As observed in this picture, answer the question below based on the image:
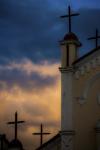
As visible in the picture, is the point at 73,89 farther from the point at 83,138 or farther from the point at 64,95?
the point at 83,138

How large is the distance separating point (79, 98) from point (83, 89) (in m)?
0.48

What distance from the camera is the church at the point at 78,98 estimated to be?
2358 centimetres

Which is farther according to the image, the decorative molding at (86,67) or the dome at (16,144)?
the decorative molding at (86,67)

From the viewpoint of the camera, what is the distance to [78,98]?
24.1 meters

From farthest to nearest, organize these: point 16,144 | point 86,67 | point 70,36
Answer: point 70,36
point 86,67
point 16,144

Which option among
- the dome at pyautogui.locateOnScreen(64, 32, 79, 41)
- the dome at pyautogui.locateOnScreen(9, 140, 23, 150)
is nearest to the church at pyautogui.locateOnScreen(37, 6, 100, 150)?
the dome at pyautogui.locateOnScreen(64, 32, 79, 41)

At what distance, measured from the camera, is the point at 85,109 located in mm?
23953

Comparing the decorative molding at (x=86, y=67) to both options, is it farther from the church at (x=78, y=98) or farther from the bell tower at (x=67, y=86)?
the bell tower at (x=67, y=86)

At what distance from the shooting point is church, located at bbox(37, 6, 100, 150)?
23578 millimetres

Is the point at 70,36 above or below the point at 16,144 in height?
above

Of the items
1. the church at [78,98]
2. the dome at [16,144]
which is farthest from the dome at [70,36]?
the dome at [16,144]

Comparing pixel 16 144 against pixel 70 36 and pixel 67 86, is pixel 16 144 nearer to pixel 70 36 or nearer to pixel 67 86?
pixel 67 86

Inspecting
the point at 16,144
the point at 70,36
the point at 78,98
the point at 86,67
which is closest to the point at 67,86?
the point at 78,98

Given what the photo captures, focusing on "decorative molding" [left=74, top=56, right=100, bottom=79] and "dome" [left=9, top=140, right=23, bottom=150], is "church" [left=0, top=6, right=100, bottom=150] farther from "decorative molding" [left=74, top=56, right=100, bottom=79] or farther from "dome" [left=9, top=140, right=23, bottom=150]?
"dome" [left=9, top=140, right=23, bottom=150]
